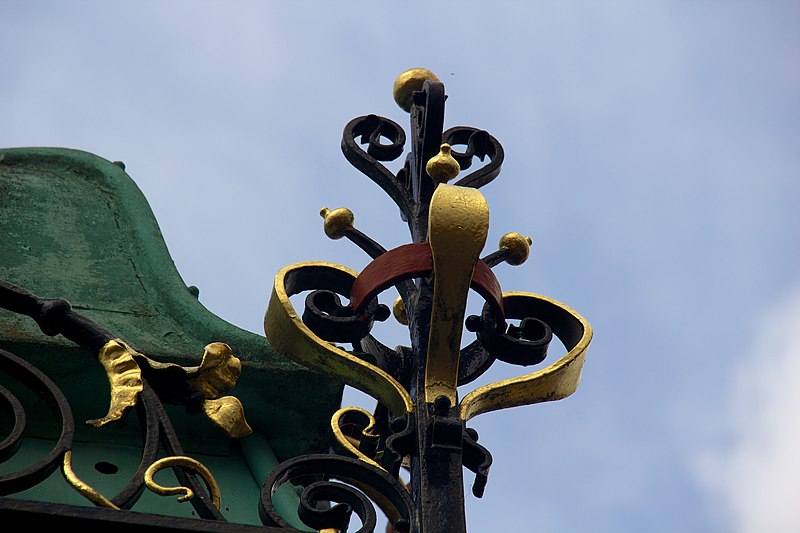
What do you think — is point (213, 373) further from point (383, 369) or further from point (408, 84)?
point (408, 84)

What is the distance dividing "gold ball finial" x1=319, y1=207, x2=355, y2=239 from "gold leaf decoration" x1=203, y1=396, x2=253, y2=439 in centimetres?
86

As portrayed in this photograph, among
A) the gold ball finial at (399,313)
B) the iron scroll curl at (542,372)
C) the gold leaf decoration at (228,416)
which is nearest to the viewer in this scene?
the gold leaf decoration at (228,416)

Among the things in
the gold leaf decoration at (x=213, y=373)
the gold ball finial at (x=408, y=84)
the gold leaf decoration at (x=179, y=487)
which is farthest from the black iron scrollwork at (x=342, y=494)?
the gold ball finial at (x=408, y=84)

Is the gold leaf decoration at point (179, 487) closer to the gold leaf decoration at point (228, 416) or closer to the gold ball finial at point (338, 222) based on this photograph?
the gold leaf decoration at point (228, 416)

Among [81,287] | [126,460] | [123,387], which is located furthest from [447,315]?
[81,287]

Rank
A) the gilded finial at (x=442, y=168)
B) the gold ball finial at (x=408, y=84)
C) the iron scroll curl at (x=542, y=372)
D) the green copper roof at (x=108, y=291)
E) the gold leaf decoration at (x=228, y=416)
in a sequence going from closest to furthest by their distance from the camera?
the gold leaf decoration at (x=228, y=416) < the iron scroll curl at (x=542, y=372) < the gilded finial at (x=442, y=168) < the gold ball finial at (x=408, y=84) < the green copper roof at (x=108, y=291)

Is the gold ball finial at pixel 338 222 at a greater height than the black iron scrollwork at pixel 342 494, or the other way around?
the gold ball finial at pixel 338 222

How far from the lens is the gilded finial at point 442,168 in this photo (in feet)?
14.9

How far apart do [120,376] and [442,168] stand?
1.24 m

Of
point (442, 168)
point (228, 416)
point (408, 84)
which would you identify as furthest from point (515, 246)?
point (228, 416)

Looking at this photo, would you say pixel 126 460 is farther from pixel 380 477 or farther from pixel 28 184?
pixel 28 184

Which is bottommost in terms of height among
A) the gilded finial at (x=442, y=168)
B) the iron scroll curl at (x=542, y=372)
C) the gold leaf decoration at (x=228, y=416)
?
the gold leaf decoration at (x=228, y=416)

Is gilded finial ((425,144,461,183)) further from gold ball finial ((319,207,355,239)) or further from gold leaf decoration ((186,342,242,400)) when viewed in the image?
gold leaf decoration ((186,342,242,400))

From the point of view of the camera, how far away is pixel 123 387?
12.5ft
